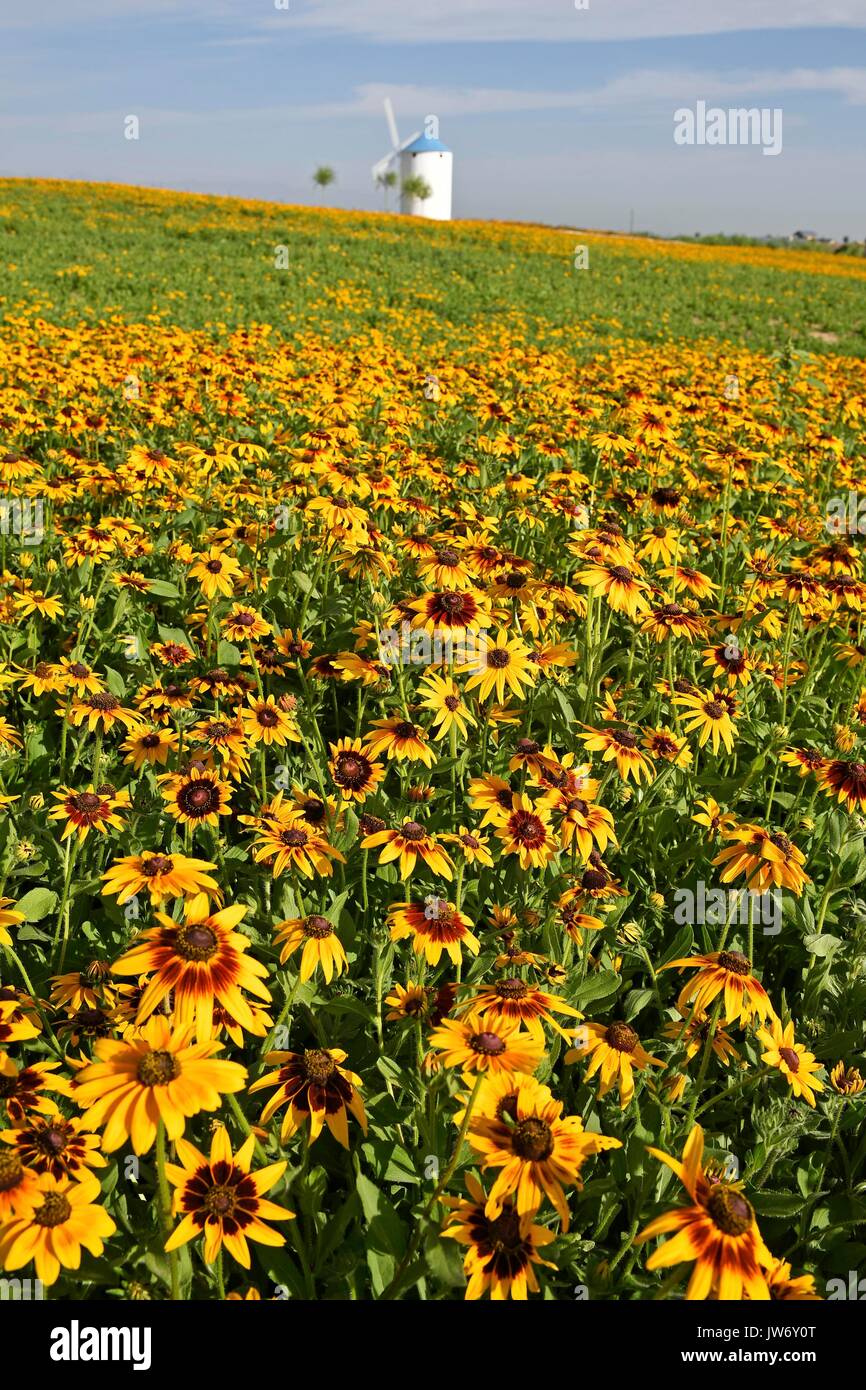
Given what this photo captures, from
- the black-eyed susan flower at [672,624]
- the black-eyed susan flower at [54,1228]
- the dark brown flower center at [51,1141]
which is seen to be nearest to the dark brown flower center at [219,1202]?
the black-eyed susan flower at [54,1228]

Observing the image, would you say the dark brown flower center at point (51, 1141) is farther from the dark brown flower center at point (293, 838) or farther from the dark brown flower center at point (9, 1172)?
the dark brown flower center at point (293, 838)

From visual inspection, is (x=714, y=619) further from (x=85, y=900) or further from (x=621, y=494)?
(x=85, y=900)

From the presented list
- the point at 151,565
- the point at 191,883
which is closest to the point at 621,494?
the point at 151,565

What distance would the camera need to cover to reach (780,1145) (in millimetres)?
2266

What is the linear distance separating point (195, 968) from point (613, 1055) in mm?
1158

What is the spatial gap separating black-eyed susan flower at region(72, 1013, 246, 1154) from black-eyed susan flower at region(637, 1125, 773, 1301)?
75cm

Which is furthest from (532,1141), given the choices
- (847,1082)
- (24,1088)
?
(847,1082)

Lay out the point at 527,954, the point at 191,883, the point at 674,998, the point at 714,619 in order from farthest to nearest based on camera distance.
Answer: the point at 714,619
the point at 674,998
the point at 527,954
the point at 191,883

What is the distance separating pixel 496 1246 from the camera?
1.67 metres

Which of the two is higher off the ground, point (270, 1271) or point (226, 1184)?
point (226, 1184)

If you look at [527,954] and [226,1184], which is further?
[527,954]

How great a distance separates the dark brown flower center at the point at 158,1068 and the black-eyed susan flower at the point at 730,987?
4.05 ft

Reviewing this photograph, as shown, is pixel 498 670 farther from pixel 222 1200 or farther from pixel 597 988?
pixel 222 1200
